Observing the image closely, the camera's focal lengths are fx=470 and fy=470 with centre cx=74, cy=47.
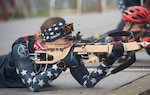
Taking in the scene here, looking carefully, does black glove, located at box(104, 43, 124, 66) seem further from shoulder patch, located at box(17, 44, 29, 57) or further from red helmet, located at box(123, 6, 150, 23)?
red helmet, located at box(123, 6, 150, 23)

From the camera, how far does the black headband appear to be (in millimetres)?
4711

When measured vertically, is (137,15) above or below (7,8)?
above

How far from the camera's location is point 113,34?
510 centimetres

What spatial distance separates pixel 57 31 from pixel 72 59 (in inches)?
13.9

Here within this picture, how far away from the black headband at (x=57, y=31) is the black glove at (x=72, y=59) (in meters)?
0.22

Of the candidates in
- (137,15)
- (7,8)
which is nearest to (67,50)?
(137,15)

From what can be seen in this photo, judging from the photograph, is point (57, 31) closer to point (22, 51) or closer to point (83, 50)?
point (83, 50)

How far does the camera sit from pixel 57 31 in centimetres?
472

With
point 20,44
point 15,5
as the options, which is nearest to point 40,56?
point 20,44

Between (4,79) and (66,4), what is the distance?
16.8 meters

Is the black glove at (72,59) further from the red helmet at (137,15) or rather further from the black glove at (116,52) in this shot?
the red helmet at (137,15)

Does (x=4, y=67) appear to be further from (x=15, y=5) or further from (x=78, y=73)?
(x=15, y=5)

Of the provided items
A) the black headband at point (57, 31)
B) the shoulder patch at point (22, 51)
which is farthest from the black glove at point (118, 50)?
the shoulder patch at point (22, 51)

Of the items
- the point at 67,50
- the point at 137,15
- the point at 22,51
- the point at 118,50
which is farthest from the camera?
the point at 137,15
